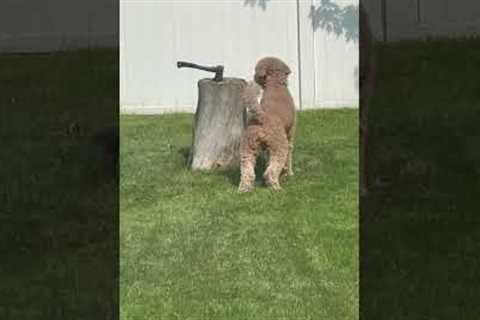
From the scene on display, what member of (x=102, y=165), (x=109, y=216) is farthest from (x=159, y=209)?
(x=102, y=165)

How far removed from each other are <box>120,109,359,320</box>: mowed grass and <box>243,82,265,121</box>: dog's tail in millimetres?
150

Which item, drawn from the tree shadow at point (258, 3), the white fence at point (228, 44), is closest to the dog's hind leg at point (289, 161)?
the white fence at point (228, 44)

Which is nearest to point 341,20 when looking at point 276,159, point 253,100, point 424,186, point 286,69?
point 286,69

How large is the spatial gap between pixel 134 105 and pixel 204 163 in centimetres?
85

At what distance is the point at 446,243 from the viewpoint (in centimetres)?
312

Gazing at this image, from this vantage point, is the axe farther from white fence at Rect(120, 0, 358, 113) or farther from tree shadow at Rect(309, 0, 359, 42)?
tree shadow at Rect(309, 0, 359, 42)

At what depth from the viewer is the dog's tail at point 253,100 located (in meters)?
3.00

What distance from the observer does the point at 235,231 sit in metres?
2.93

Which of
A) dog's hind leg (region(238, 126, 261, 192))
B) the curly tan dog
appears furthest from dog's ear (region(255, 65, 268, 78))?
dog's hind leg (region(238, 126, 261, 192))

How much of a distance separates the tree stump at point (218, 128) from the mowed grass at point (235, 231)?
0.18 feet

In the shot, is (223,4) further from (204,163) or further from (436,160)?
(436,160)

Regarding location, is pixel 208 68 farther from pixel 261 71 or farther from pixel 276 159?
pixel 276 159

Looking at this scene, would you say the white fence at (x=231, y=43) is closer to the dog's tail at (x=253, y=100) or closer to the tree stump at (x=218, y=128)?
the dog's tail at (x=253, y=100)

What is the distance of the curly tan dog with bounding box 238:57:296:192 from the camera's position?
2.84 metres
